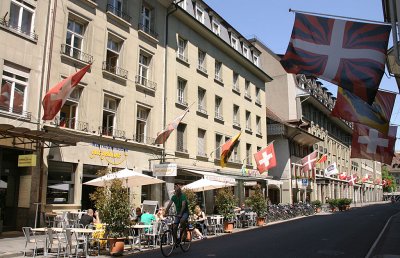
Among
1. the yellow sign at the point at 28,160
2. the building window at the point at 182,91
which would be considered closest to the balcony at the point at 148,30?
the building window at the point at 182,91

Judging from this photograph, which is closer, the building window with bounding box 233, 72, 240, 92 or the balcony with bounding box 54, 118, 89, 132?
the balcony with bounding box 54, 118, 89, 132

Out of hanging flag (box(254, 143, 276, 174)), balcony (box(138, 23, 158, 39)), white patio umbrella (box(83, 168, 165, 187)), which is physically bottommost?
white patio umbrella (box(83, 168, 165, 187))

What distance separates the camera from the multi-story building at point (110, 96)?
52.0ft

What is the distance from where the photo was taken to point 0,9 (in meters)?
15.1

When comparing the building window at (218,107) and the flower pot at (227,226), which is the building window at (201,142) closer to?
the building window at (218,107)

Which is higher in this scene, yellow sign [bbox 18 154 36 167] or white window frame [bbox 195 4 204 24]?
white window frame [bbox 195 4 204 24]

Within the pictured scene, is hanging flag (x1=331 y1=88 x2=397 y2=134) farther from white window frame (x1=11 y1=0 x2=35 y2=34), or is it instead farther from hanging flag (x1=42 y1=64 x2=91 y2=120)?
white window frame (x1=11 y1=0 x2=35 y2=34)

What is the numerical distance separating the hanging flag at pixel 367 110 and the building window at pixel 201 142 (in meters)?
15.7

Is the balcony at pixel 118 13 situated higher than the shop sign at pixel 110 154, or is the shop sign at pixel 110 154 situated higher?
the balcony at pixel 118 13

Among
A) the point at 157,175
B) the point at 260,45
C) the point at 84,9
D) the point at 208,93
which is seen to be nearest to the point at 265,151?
the point at 208,93

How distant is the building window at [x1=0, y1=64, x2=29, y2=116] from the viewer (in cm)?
1526

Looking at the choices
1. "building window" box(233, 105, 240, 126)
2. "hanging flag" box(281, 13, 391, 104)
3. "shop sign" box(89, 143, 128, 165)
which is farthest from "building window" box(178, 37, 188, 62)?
"hanging flag" box(281, 13, 391, 104)

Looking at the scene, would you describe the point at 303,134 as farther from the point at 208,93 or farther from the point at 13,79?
the point at 13,79

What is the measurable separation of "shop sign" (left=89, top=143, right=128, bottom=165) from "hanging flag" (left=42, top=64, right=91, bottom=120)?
3975mm
